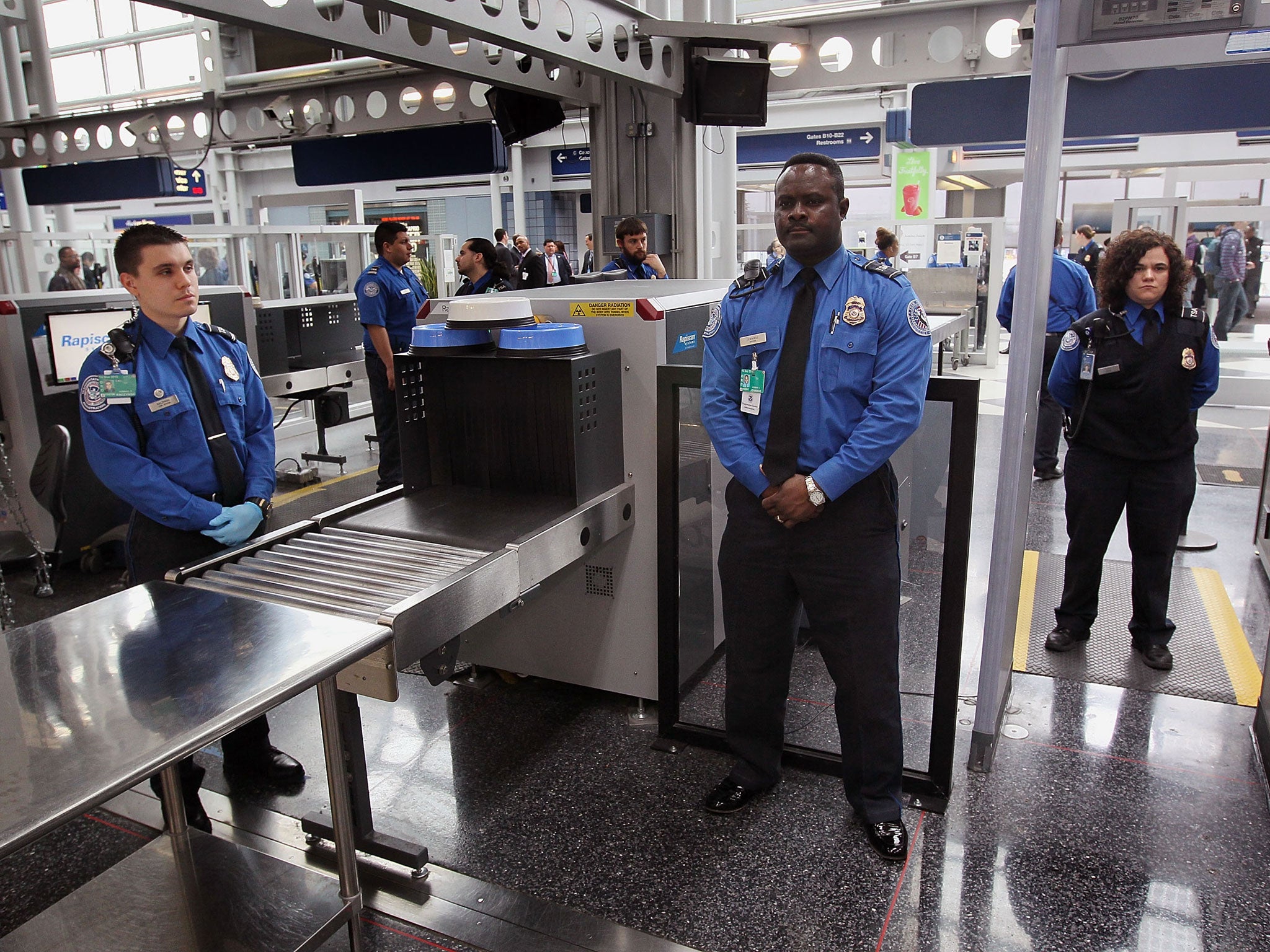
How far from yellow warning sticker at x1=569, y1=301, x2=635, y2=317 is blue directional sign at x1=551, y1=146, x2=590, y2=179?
46.5 ft

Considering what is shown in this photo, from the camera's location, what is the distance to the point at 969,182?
16.4 m

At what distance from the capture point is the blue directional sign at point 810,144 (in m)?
14.7

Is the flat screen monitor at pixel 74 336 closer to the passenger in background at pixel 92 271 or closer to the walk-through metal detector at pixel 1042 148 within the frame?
the walk-through metal detector at pixel 1042 148

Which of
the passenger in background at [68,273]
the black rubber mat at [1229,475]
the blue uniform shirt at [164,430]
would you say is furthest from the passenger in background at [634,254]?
the passenger in background at [68,273]

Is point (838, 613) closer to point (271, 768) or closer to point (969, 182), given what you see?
point (271, 768)

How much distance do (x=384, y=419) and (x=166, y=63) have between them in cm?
1025

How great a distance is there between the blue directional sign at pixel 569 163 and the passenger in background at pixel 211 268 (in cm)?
639

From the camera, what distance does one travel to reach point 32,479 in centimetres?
398

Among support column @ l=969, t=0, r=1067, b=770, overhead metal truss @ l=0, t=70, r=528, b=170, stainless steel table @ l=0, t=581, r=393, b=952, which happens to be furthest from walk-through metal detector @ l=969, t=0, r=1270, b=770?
overhead metal truss @ l=0, t=70, r=528, b=170

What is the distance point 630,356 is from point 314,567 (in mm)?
1165

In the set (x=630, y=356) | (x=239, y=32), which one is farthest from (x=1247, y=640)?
(x=239, y=32)

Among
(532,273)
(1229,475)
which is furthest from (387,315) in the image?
(1229,475)

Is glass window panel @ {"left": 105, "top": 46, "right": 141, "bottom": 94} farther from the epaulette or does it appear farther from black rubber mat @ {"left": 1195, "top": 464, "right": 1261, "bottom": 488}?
black rubber mat @ {"left": 1195, "top": 464, "right": 1261, "bottom": 488}

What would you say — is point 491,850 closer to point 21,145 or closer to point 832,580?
point 832,580
